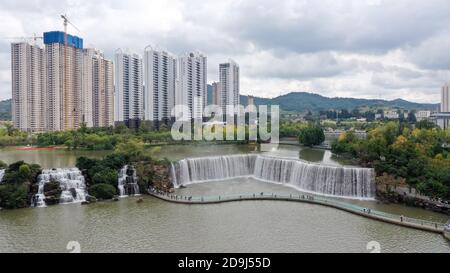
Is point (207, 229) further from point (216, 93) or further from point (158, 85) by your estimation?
point (216, 93)

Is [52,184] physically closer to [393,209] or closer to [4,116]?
[393,209]

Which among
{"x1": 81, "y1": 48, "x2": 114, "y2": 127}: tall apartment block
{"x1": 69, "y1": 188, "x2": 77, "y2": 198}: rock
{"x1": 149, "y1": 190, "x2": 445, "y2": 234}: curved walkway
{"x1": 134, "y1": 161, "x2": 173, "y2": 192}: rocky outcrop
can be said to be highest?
{"x1": 81, "y1": 48, "x2": 114, "y2": 127}: tall apartment block

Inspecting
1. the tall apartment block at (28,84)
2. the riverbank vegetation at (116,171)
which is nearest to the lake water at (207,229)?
the riverbank vegetation at (116,171)

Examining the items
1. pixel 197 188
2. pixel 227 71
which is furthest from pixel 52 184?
pixel 227 71

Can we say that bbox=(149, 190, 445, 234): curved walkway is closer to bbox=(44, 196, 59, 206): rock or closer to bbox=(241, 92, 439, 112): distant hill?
bbox=(44, 196, 59, 206): rock

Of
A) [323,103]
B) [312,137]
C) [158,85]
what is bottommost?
[312,137]

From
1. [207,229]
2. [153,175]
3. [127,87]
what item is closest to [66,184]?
[153,175]

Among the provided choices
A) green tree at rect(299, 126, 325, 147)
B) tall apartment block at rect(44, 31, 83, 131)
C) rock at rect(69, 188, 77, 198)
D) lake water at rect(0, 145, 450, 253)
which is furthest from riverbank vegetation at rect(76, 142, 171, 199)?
tall apartment block at rect(44, 31, 83, 131)
